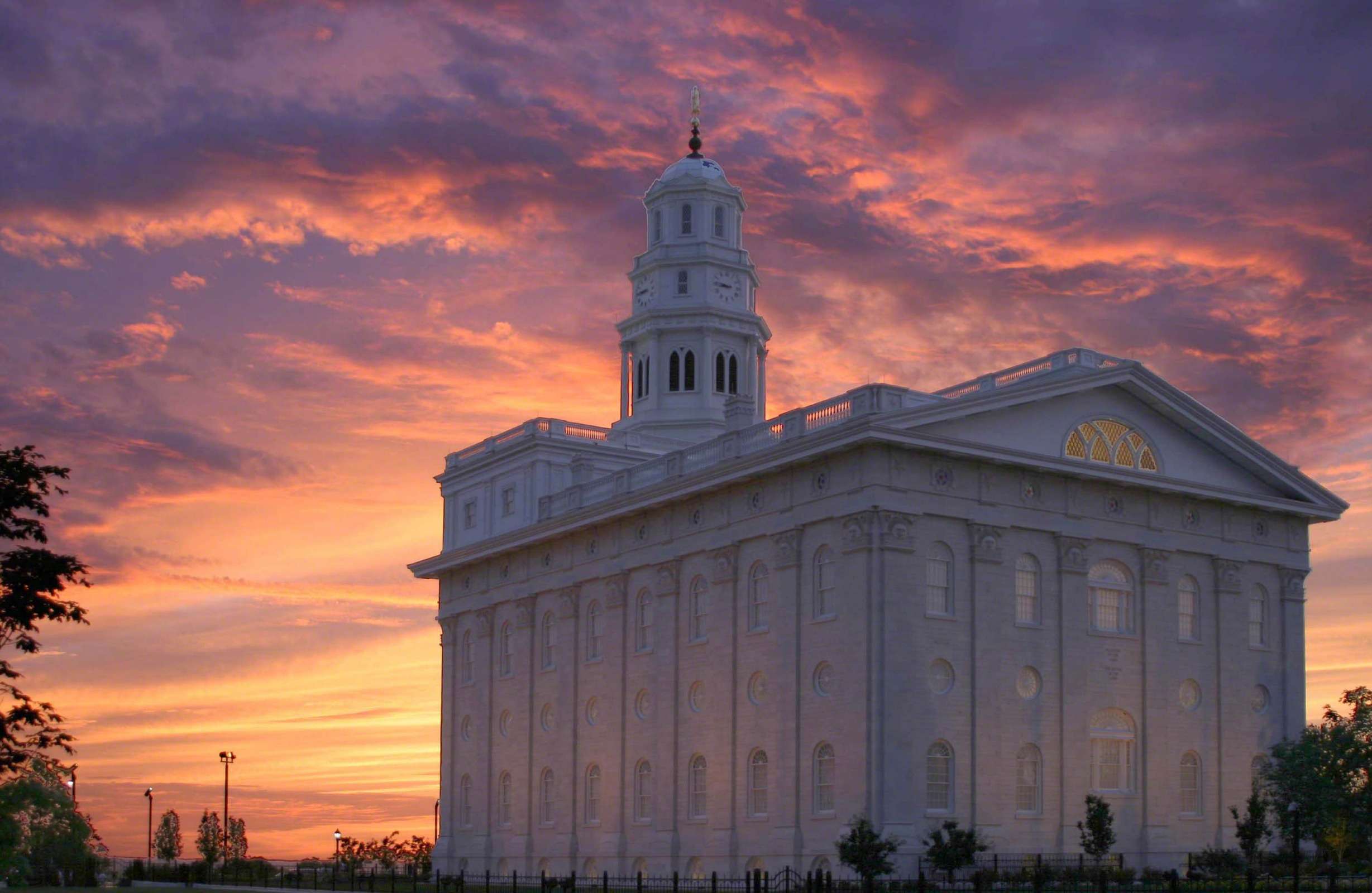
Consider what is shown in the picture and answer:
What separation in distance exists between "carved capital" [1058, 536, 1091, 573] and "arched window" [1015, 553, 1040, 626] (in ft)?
3.06

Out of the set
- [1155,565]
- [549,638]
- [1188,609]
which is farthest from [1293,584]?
[549,638]

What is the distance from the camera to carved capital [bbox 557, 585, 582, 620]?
69875 mm

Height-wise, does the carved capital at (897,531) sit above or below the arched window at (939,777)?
above

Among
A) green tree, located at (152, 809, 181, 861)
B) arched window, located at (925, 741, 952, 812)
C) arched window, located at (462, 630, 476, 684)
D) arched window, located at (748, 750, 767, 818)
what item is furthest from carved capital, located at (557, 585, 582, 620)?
green tree, located at (152, 809, 181, 861)

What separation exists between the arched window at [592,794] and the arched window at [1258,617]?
963 inches

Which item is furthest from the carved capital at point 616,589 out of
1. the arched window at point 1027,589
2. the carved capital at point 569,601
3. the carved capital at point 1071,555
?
the carved capital at point 1071,555

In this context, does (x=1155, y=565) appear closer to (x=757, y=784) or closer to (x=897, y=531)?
(x=897, y=531)

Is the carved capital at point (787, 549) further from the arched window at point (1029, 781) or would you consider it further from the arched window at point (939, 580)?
the arched window at point (1029, 781)

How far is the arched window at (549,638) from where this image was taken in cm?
7181

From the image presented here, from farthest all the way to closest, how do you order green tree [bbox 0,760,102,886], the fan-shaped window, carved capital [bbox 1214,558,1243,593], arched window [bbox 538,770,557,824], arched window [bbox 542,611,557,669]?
arched window [bbox 542,611,557,669] < arched window [bbox 538,770,557,824] < carved capital [bbox 1214,558,1243,593] < the fan-shaped window < green tree [bbox 0,760,102,886]

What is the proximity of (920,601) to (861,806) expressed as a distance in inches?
247

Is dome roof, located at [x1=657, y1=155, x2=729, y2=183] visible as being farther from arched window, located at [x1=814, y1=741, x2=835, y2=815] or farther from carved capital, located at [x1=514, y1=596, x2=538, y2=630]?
arched window, located at [x1=814, y1=741, x2=835, y2=815]

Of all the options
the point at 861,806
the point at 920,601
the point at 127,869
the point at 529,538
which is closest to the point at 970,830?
the point at 861,806

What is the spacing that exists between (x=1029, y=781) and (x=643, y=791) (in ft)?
50.8
